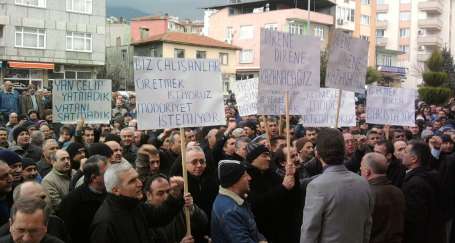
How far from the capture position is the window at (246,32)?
63.8 m

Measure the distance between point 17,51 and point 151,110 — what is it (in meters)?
38.2

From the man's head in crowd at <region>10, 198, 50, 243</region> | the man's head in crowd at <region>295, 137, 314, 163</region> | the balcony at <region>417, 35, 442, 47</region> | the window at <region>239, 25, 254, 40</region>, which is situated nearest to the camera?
the man's head in crowd at <region>10, 198, 50, 243</region>

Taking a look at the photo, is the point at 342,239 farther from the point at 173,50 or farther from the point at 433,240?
the point at 173,50

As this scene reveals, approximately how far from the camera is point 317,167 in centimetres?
714

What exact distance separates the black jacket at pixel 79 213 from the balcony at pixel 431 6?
263 feet

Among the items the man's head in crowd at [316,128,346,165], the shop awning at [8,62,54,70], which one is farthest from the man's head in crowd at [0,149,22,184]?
the shop awning at [8,62,54,70]

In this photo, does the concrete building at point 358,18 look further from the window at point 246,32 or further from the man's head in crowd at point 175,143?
the man's head in crowd at point 175,143

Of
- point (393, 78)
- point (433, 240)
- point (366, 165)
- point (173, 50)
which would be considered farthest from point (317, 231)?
point (393, 78)

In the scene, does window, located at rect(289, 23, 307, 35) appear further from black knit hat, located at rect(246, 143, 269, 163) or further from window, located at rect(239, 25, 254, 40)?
black knit hat, located at rect(246, 143, 269, 163)

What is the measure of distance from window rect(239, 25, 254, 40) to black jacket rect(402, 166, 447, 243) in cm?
5800

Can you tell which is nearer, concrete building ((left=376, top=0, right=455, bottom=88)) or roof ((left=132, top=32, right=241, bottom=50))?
roof ((left=132, top=32, right=241, bottom=50))

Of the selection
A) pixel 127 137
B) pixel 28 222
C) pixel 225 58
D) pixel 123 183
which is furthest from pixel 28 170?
pixel 225 58

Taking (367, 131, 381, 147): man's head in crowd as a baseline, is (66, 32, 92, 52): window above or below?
above

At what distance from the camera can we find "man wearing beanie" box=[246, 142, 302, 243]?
5.66 m
